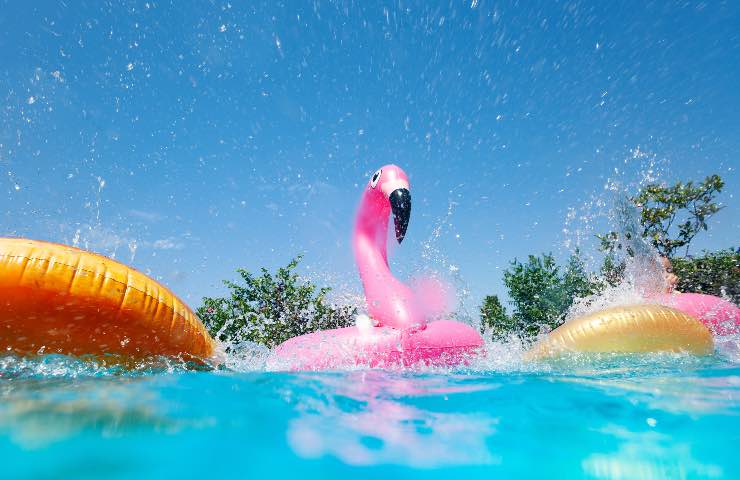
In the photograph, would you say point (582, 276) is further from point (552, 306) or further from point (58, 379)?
point (58, 379)

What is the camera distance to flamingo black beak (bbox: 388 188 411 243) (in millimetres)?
6008

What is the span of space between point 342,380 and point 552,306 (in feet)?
53.8

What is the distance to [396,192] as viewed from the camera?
239 inches

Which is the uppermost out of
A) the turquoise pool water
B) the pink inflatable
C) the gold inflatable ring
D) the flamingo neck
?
the flamingo neck

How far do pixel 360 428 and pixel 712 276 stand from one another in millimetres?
18376

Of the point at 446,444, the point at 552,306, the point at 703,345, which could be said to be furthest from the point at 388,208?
the point at 552,306

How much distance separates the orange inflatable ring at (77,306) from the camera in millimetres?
3219

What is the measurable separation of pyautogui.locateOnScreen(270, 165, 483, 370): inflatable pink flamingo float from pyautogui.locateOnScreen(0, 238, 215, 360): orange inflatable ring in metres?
1.60

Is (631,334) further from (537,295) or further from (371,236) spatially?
(537,295)

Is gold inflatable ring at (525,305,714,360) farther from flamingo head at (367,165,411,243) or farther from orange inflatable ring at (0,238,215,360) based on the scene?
orange inflatable ring at (0,238,215,360)

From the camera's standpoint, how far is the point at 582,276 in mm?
17672

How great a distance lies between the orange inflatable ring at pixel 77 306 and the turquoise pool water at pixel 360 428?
0.33 m

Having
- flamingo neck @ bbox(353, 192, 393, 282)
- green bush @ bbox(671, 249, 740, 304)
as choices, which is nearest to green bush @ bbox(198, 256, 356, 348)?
flamingo neck @ bbox(353, 192, 393, 282)

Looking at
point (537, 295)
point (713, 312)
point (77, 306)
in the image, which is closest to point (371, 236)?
point (77, 306)
